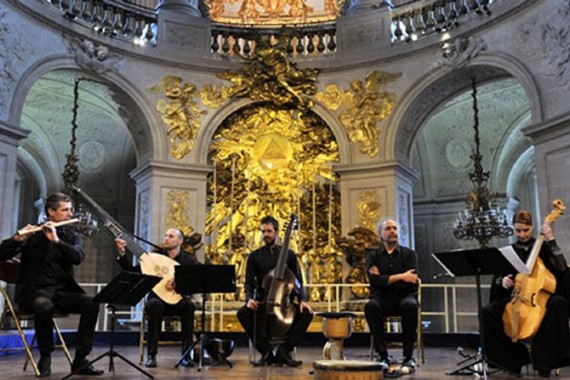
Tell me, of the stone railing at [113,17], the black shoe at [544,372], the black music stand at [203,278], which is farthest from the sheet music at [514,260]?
the stone railing at [113,17]

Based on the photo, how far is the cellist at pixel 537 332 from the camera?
5102mm

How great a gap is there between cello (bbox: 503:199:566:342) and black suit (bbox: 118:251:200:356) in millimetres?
2840

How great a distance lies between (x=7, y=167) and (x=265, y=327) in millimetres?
5476

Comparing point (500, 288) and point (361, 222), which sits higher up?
point (361, 222)

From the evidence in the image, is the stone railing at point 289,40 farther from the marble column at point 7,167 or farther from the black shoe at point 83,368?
the black shoe at point 83,368

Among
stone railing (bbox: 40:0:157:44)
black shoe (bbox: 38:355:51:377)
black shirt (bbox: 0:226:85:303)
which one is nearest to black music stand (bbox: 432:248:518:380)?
black shirt (bbox: 0:226:85:303)

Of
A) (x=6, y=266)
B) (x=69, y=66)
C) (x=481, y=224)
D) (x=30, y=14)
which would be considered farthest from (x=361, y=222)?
(x=6, y=266)

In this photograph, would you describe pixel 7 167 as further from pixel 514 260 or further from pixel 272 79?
pixel 514 260

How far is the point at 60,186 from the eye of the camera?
14359 millimetres

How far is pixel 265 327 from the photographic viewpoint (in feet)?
20.0

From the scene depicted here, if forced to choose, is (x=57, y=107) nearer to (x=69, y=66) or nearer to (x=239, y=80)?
(x=69, y=66)

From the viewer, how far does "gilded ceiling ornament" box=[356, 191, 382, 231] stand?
11.6 m

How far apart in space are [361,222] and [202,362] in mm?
6059

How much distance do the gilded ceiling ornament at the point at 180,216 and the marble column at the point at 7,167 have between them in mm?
2871
